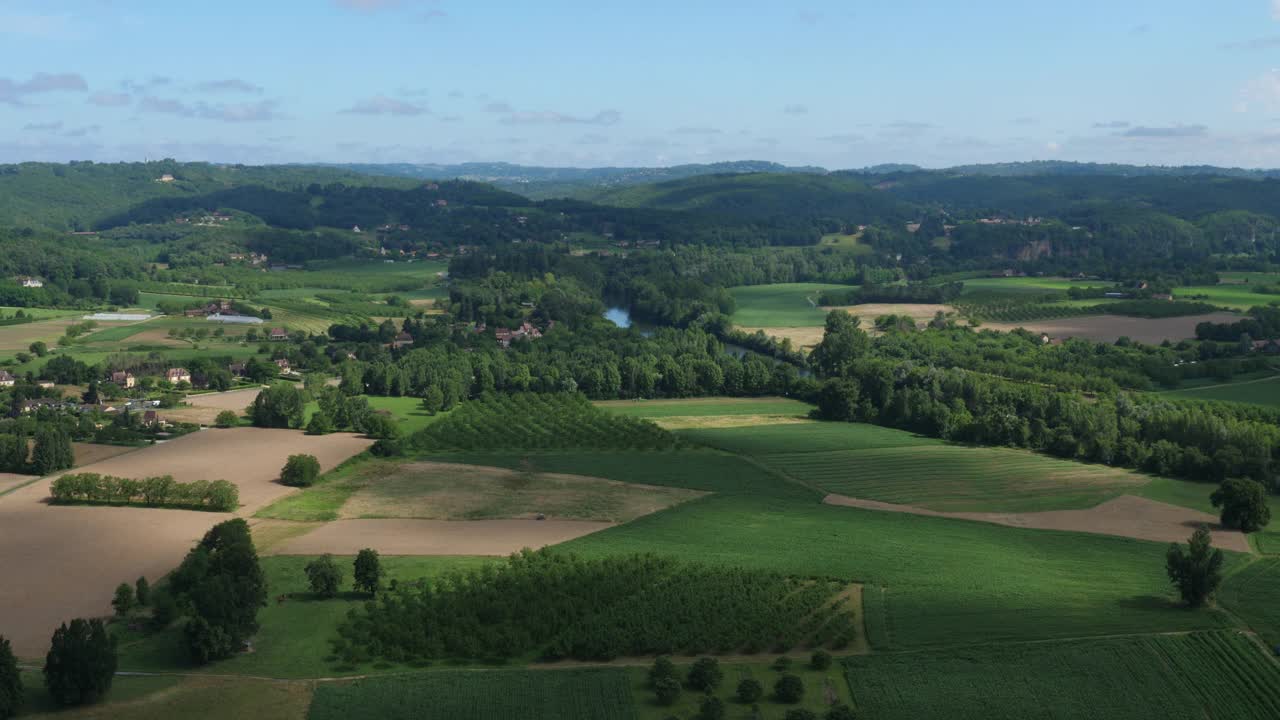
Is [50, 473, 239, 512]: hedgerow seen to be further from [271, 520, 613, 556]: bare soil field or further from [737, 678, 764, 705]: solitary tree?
[737, 678, 764, 705]: solitary tree

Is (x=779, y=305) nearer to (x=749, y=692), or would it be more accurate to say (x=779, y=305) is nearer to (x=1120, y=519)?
(x=1120, y=519)

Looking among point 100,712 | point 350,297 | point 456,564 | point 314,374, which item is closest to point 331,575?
point 456,564

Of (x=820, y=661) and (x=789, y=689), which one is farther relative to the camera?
(x=820, y=661)

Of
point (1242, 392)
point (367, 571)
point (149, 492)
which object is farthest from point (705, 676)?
point (1242, 392)

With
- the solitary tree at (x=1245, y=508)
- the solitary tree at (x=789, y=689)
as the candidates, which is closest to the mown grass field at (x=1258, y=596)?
the solitary tree at (x=1245, y=508)

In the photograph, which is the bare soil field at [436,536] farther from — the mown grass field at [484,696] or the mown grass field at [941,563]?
the mown grass field at [484,696]

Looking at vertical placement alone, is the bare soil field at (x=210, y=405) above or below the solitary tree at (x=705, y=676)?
below
